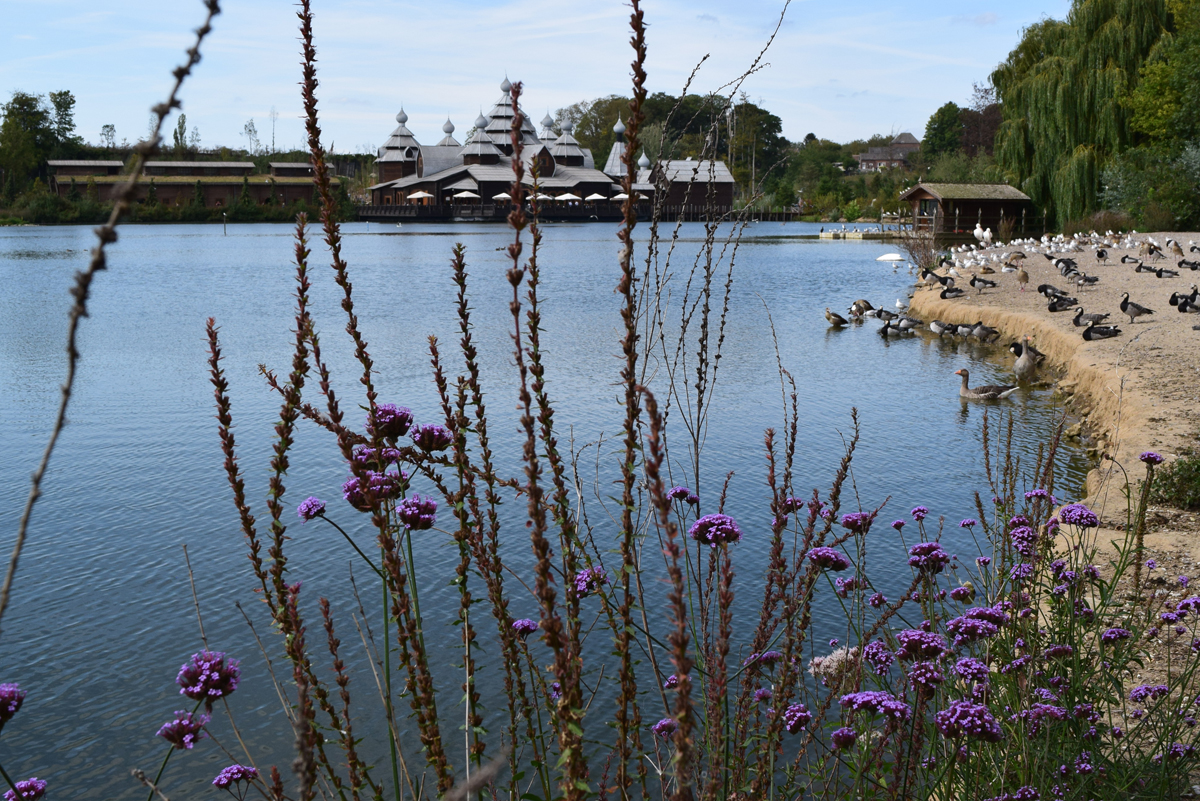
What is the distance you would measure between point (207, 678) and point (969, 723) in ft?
4.95

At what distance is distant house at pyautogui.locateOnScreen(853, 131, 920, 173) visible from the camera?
129m

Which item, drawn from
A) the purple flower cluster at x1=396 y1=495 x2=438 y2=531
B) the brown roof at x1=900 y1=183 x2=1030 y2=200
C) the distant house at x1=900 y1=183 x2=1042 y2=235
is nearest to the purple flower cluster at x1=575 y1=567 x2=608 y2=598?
the purple flower cluster at x1=396 y1=495 x2=438 y2=531

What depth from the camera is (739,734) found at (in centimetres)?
234

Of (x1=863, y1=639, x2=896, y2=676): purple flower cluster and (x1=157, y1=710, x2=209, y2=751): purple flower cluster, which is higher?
(x1=157, y1=710, x2=209, y2=751): purple flower cluster

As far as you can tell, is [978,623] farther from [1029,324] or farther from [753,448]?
[1029,324]

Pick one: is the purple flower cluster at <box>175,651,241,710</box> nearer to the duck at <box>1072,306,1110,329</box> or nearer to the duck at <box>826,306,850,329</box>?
the duck at <box>1072,306,1110,329</box>

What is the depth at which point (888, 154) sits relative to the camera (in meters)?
132

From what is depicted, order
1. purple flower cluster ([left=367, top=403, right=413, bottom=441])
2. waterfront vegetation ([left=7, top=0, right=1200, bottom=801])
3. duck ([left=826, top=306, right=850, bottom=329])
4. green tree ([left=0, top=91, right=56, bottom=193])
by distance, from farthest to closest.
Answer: green tree ([left=0, top=91, right=56, bottom=193]) < duck ([left=826, top=306, right=850, bottom=329]) < purple flower cluster ([left=367, top=403, right=413, bottom=441]) < waterfront vegetation ([left=7, top=0, right=1200, bottom=801])

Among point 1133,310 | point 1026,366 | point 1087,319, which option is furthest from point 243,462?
point 1133,310

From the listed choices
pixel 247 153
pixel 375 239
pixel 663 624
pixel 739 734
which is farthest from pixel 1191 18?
pixel 247 153

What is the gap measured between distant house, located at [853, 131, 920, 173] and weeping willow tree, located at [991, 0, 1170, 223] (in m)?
98.4

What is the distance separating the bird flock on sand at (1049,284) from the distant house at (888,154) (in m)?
102

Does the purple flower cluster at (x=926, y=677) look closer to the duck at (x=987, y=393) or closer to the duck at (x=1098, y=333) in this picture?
the duck at (x=987, y=393)

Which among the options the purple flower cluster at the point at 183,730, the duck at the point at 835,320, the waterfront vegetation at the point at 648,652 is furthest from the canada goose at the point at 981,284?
the purple flower cluster at the point at 183,730
